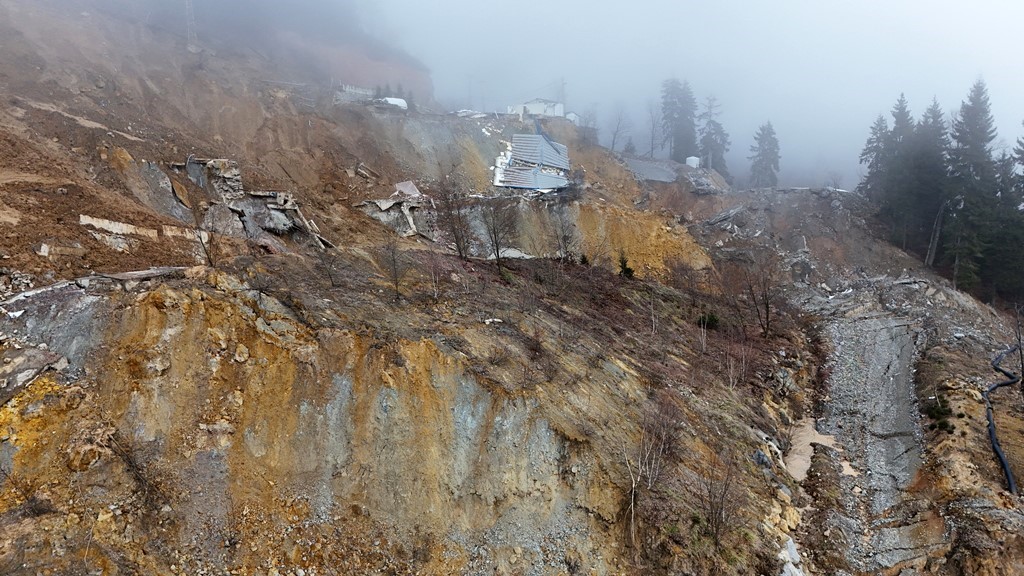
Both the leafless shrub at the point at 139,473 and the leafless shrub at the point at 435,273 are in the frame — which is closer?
the leafless shrub at the point at 139,473

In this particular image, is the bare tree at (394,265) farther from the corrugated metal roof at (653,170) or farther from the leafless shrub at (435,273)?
the corrugated metal roof at (653,170)

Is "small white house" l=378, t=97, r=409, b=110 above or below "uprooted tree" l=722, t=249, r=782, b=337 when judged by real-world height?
above

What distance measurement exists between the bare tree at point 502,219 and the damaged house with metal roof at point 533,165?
6486 millimetres

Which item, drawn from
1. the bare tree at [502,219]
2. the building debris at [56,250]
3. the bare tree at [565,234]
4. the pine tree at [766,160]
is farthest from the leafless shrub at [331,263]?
the pine tree at [766,160]

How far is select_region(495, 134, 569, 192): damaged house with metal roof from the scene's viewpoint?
1801 inches

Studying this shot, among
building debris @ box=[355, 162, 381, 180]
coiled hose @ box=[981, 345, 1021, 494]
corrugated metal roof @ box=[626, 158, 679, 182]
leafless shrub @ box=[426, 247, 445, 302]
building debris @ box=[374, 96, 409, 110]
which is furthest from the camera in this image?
corrugated metal roof @ box=[626, 158, 679, 182]

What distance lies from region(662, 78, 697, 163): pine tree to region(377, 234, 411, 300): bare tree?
59.8 m

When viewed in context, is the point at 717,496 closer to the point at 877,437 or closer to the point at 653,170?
the point at 877,437

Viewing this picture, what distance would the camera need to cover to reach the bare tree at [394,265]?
62.9 ft

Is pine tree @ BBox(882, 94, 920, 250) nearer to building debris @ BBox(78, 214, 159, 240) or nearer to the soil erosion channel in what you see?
the soil erosion channel

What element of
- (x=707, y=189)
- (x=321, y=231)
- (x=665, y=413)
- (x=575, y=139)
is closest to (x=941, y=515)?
(x=665, y=413)

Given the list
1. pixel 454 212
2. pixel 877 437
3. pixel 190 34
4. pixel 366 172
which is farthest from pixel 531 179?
pixel 190 34

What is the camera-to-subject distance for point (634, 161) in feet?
202

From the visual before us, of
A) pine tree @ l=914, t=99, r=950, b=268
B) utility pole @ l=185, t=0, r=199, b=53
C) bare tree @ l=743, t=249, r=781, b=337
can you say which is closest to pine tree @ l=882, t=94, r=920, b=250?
pine tree @ l=914, t=99, r=950, b=268
